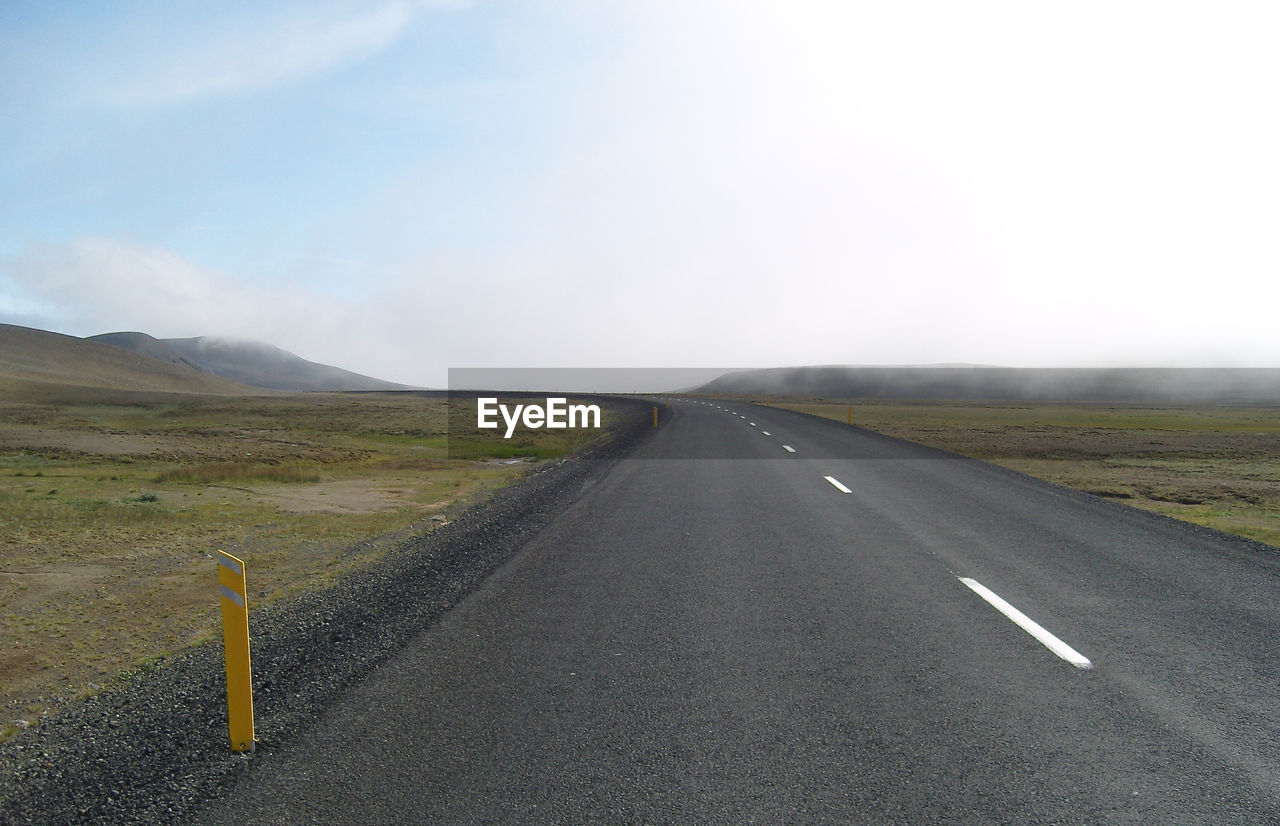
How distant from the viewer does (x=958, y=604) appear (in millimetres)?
6488

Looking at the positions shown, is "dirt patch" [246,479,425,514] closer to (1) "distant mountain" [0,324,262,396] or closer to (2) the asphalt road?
(2) the asphalt road

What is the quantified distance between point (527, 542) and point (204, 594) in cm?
372

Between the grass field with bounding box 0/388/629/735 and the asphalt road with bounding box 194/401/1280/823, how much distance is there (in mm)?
2901

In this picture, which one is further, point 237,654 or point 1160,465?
point 1160,465

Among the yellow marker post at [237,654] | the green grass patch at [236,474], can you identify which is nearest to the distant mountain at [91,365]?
the green grass patch at [236,474]

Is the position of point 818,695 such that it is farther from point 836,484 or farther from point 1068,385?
point 1068,385

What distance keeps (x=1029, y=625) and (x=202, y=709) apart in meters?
6.01

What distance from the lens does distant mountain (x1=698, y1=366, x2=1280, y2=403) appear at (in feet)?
469

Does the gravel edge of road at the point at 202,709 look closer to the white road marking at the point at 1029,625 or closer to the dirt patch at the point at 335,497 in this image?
the white road marking at the point at 1029,625

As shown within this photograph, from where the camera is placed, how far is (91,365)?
136625 mm

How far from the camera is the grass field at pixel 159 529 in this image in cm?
659

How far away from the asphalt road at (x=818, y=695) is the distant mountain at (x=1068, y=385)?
14221 centimetres

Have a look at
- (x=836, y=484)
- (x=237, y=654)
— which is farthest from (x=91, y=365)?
(x=237, y=654)

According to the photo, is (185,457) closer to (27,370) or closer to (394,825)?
(394,825)
